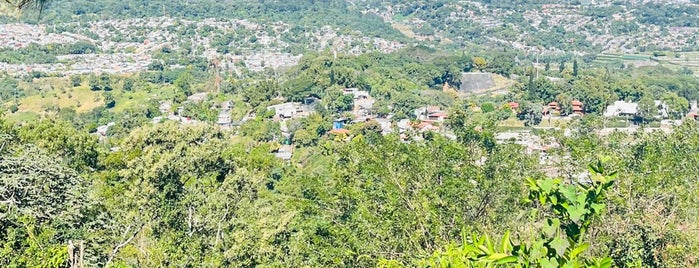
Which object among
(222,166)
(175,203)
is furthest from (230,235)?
(222,166)

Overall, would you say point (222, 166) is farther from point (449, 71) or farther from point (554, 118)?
point (449, 71)

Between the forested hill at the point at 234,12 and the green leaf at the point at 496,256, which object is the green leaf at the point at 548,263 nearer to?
the green leaf at the point at 496,256

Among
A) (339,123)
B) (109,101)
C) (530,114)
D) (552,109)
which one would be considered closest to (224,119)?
(339,123)

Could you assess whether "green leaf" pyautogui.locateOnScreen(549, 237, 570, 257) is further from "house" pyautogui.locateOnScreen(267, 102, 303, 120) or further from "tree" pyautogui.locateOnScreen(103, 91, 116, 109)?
"tree" pyautogui.locateOnScreen(103, 91, 116, 109)

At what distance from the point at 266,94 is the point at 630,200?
3020 centimetres

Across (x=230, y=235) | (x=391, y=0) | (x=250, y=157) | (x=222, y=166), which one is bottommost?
(x=391, y=0)

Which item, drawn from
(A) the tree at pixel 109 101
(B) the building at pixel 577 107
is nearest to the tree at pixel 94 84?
(A) the tree at pixel 109 101

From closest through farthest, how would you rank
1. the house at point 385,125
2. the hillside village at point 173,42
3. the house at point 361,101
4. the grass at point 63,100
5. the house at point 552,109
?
1. the house at point 385,125
2. the house at point 361,101
3. the house at point 552,109
4. the grass at point 63,100
5. the hillside village at point 173,42

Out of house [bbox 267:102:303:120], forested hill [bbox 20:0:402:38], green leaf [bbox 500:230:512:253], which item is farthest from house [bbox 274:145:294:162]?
forested hill [bbox 20:0:402:38]

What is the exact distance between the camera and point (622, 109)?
3434 centimetres

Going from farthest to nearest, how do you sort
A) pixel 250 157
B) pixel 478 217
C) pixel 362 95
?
pixel 362 95
pixel 250 157
pixel 478 217

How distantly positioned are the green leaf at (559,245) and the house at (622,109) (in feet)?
112

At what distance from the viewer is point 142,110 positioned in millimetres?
35031

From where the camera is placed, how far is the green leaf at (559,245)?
5.78 feet
